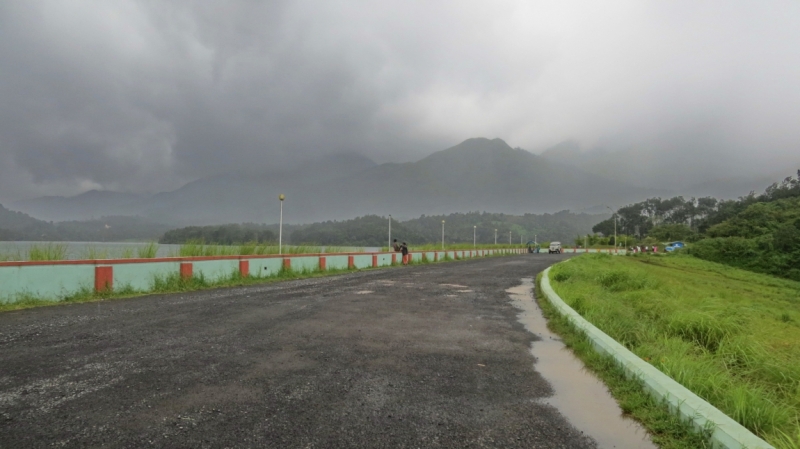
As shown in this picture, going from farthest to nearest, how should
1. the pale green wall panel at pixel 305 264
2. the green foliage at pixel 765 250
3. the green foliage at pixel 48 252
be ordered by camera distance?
the green foliage at pixel 765 250, the pale green wall panel at pixel 305 264, the green foliage at pixel 48 252

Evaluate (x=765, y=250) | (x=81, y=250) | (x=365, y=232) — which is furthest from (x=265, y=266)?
(x=365, y=232)

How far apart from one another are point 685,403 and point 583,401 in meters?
0.77

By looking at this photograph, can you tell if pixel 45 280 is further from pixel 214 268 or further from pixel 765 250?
pixel 765 250

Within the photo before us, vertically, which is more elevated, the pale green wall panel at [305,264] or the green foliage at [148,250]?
the green foliage at [148,250]

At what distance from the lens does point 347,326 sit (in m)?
6.78

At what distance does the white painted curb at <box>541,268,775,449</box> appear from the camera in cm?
277

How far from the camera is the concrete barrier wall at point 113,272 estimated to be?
8961 millimetres

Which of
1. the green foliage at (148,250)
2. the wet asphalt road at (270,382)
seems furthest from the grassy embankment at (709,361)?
the green foliage at (148,250)

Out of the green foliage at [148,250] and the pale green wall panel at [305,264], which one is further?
the pale green wall panel at [305,264]

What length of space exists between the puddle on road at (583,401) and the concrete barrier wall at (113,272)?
10.0 meters

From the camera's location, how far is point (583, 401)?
12.6 ft

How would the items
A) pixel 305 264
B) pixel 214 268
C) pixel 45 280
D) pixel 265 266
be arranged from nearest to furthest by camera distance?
1. pixel 45 280
2. pixel 214 268
3. pixel 265 266
4. pixel 305 264

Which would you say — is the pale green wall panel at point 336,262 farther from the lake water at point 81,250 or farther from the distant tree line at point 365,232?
the lake water at point 81,250

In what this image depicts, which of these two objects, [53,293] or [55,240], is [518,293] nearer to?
[53,293]
